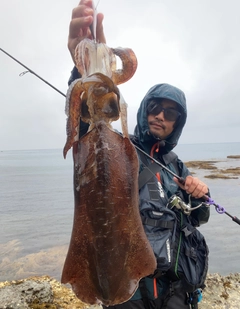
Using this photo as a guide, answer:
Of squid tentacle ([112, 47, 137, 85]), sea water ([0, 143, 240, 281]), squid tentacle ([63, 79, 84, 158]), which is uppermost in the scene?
squid tentacle ([112, 47, 137, 85])

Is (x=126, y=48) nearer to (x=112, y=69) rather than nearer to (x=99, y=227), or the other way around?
(x=112, y=69)

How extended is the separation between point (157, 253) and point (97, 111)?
6.21ft

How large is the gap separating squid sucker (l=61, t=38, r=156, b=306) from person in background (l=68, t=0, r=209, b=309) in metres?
0.43

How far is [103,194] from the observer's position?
1.63 metres

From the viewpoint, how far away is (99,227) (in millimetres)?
1670

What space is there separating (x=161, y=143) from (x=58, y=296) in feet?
13.4

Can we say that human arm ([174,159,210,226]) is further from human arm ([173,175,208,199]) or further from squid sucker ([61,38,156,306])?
squid sucker ([61,38,156,306])

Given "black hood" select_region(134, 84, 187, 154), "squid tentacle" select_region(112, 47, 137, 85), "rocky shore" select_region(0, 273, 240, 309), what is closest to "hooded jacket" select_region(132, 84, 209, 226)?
"black hood" select_region(134, 84, 187, 154)

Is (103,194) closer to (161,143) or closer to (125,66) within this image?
(125,66)

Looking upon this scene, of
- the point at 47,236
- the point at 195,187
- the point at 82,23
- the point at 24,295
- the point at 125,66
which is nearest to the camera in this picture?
the point at 125,66

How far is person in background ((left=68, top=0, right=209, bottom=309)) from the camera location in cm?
235

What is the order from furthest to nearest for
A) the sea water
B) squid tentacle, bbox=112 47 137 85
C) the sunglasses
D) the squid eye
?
the sea water → the sunglasses → squid tentacle, bbox=112 47 137 85 → the squid eye

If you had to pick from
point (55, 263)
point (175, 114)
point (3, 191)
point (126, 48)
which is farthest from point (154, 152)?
point (3, 191)

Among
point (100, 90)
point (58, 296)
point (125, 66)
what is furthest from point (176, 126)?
A: point (58, 296)
